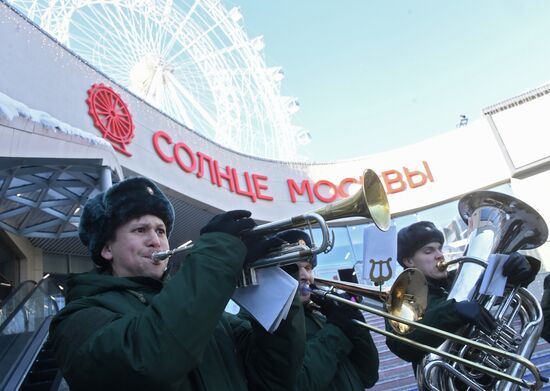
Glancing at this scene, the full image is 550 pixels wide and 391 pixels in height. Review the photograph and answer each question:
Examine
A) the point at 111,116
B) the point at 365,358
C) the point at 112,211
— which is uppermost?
the point at 111,116

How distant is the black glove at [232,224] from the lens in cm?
148

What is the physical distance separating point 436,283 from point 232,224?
232 cm

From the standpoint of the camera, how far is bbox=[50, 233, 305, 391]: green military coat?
1.24 metres

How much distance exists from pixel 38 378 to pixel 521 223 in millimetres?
5269

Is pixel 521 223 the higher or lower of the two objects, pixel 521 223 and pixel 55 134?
the lower

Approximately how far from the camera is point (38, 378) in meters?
4.93

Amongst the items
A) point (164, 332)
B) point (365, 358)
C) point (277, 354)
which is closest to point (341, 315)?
point (365, 358)

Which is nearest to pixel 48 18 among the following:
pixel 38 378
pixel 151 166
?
pixel 151 166

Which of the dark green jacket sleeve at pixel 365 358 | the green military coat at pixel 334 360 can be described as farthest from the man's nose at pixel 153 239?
the dark green jacket sleeve at pixel 365 358

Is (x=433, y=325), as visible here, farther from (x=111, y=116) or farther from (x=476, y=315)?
(x=111, y=116)

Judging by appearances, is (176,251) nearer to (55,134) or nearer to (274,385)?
(274,385)

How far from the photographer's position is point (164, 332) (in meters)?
1.24

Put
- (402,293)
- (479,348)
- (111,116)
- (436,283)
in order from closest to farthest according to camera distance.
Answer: (479,348) → (402,293) → (436,283) → (111,116)

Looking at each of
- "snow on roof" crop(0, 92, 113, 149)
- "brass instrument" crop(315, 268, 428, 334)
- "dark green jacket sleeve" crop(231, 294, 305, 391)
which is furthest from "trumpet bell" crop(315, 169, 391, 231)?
"snow on roof" crop(0, 92, 113, 149)
